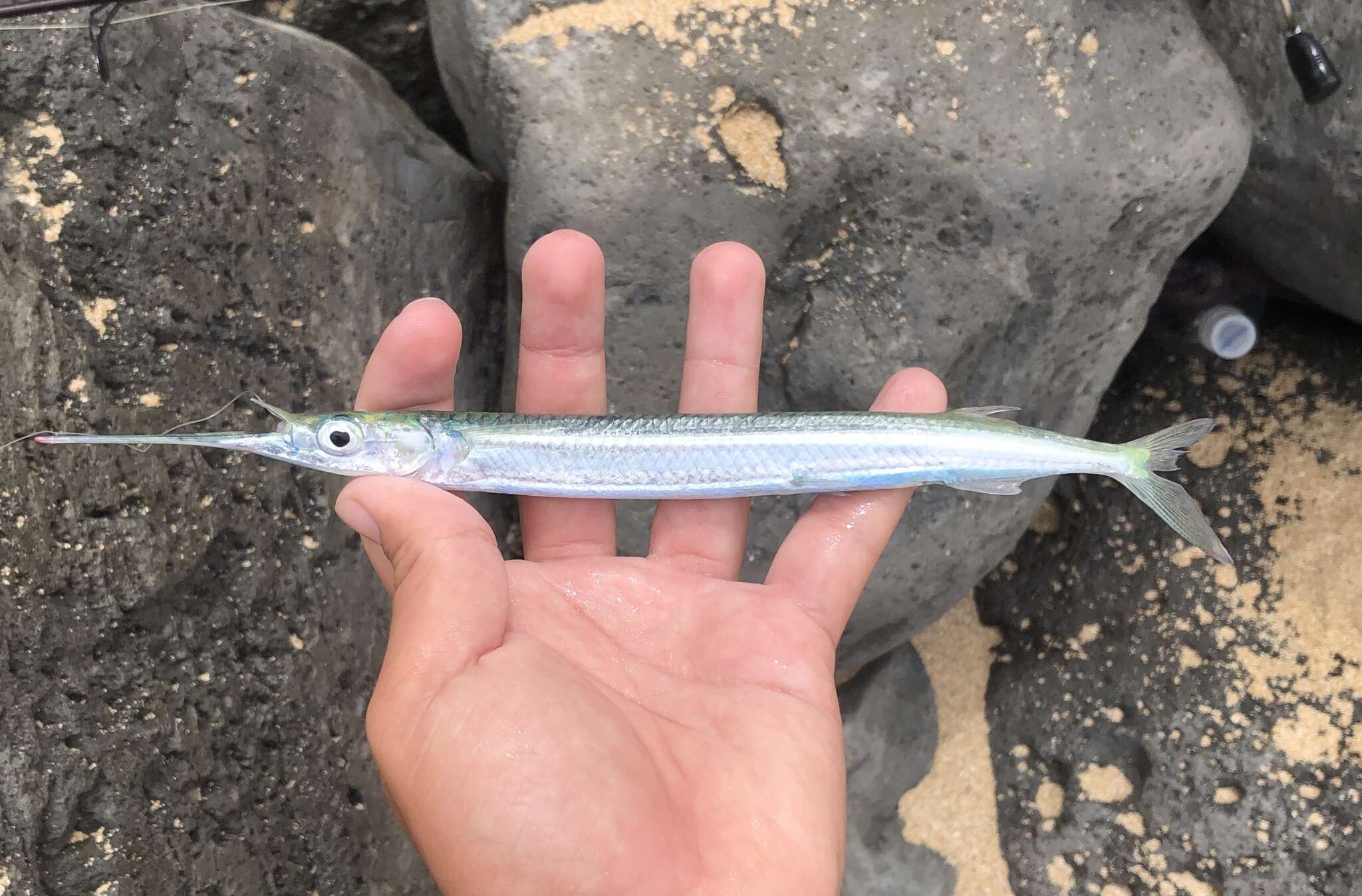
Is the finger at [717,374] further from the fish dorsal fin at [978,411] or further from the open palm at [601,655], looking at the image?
the fish dorsal fin at [978,411]

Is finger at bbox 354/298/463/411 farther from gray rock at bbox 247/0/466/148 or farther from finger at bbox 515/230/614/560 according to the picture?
gray rock at bbox 247/0/466/148

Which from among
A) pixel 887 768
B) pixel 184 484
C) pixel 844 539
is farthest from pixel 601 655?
pixel 887 768

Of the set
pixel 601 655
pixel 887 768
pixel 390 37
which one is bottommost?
pixel 887 768

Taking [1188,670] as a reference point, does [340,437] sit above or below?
above

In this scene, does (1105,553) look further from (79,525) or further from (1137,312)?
(79,525)

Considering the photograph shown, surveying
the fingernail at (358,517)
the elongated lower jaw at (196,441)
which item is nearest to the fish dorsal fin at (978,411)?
the fingernail at (358,517)

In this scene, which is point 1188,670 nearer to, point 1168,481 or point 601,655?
point 1168,481

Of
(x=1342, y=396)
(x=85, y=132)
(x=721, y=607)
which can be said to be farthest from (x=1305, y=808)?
(x=85, y=132)
